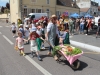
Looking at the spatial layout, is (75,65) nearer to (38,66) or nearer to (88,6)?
Answer: (38,66)

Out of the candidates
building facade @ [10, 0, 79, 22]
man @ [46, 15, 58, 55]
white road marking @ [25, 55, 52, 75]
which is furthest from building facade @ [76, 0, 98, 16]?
white road marking @ [25, 55, 52, 75]

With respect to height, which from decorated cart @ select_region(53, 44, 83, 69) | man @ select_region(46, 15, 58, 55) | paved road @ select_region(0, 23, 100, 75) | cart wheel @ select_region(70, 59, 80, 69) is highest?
man @ select_region(46, 15, 58, 55)

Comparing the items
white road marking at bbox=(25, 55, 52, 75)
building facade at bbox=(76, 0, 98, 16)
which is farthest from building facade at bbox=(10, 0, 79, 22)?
white road marking at bbox=(25, 55, 52, 75)

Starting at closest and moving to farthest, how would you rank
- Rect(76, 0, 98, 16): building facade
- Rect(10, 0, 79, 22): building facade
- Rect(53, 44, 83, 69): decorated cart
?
1. Rect(53, 44, 83, 69): decorated cart
2. Rect(10, 0, 79, 22): building facade
3. Rect(76, 0, 98, 16): building facade

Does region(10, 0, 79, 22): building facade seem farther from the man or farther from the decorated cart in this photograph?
the decorated cart

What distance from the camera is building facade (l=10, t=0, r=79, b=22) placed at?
133ft

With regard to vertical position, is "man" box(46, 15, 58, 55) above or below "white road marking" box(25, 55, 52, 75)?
above

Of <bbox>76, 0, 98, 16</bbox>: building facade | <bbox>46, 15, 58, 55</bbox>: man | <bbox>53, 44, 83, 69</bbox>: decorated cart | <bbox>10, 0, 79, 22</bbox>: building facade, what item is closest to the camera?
<bbox>53, 44, 83, 69</bbox>: decorated cart

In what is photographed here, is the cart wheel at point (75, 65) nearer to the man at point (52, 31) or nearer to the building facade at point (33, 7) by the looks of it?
the man at point (52, 31)

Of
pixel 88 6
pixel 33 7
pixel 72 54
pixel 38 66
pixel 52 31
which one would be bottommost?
pixel 38 66

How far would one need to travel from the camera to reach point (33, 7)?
43219 mm

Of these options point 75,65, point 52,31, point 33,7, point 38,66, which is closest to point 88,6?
point 33,7

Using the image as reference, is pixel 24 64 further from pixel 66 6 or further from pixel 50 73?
pixel 66 6

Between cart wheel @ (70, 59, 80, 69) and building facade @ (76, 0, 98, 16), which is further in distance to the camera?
building facade @ (76, 0, 98, 16)
